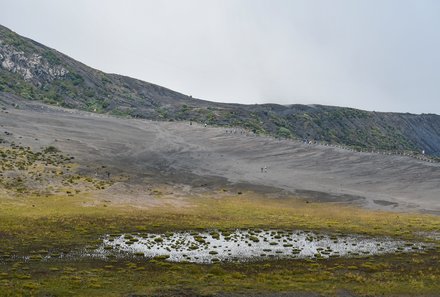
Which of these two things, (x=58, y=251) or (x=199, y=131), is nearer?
(x=58, y=251)

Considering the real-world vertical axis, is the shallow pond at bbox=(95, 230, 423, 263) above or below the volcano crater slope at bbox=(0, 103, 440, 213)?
below

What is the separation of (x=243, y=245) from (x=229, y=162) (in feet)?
265

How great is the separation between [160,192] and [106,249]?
A: 154 ft

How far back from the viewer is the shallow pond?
161 ft

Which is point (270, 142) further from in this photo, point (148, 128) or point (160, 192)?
point (160, 192)

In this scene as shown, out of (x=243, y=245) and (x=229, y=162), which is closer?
(x=243, y=245)

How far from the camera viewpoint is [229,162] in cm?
13475

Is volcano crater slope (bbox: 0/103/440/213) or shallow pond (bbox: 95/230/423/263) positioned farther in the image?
volcano crater slope (bbox: 0/103/440/213)

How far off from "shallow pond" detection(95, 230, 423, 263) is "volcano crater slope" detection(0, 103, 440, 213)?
36.9 m

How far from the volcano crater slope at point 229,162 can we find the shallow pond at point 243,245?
36.9 metres

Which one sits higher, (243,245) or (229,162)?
(229,162)

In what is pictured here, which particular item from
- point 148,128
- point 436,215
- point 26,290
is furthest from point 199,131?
point 26,290

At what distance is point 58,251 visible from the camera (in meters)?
46.8

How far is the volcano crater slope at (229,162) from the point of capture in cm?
10588
